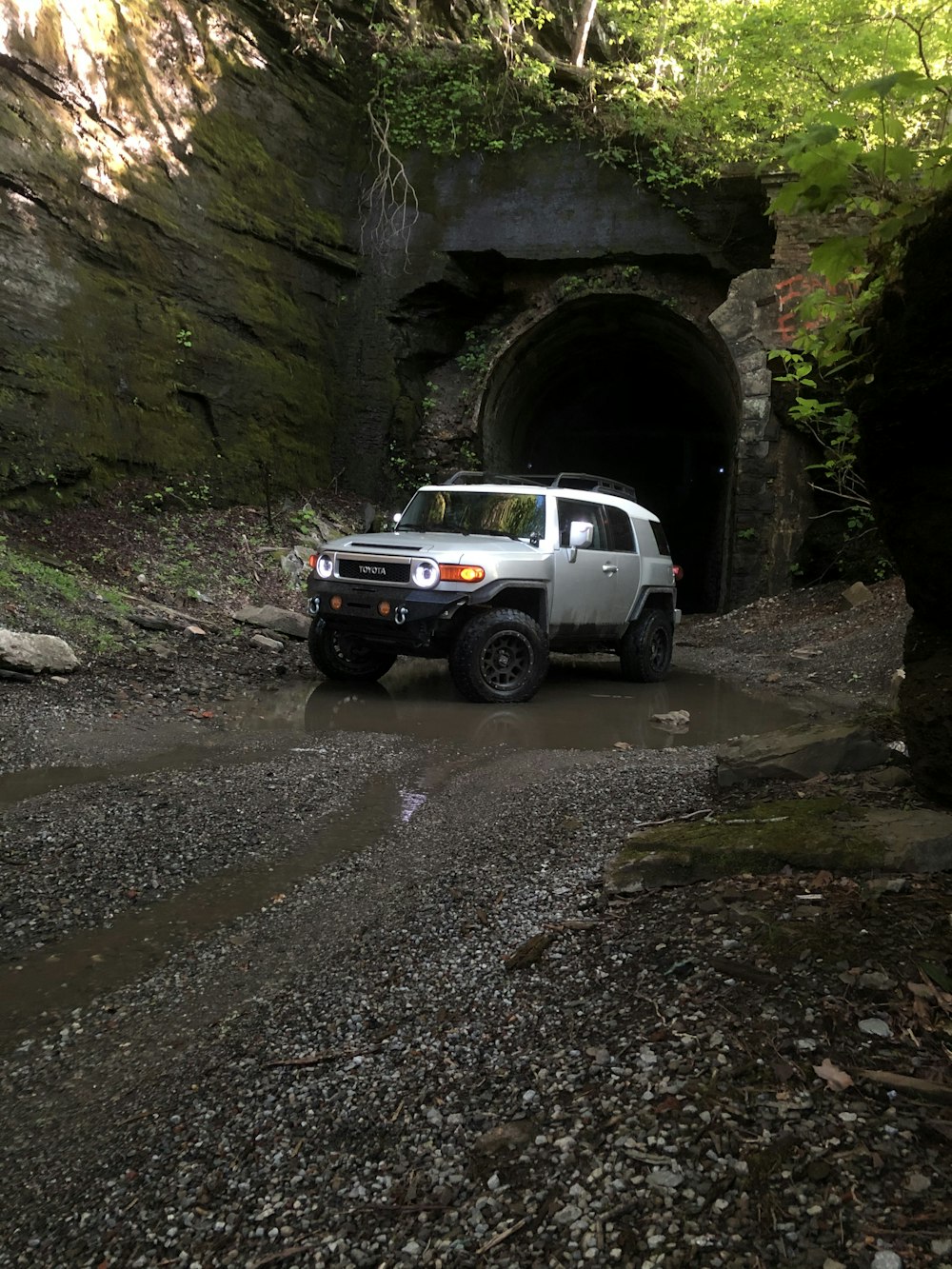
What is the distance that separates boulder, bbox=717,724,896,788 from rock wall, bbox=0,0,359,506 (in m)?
9.00

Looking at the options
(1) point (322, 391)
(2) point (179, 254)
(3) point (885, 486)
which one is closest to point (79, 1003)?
(3) point (885, 486)

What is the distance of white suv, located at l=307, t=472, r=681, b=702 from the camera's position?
23.7 ft

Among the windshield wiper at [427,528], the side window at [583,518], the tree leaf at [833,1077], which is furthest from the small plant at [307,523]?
the tree leaf at [833,1077]

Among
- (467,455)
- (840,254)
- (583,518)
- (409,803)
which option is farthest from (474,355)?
(840,254)

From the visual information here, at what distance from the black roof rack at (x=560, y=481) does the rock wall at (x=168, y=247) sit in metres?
5.27

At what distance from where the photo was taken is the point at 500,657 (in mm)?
7504

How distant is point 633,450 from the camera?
26.9 metres

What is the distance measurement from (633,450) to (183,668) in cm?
2139

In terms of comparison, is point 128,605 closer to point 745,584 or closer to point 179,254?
point 179,254

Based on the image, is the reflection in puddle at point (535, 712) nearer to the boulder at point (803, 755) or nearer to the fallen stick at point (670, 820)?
the boulder at point (803, 755)

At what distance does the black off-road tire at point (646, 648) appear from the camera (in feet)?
29.8

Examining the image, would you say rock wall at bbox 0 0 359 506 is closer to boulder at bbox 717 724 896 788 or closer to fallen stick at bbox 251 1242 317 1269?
boulder at bbox 717 724 896 788

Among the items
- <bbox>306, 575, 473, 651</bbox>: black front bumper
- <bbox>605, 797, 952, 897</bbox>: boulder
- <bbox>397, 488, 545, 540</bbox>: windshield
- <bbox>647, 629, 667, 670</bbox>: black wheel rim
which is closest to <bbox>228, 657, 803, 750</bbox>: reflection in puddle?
<bbox>647, 629, 667, 670</bbox>: black wheel rim

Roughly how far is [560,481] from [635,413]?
54.9ft
